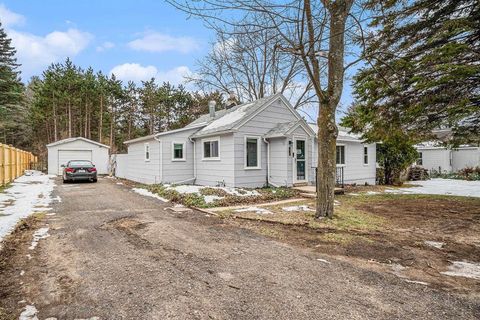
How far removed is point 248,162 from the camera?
13156 millimetres

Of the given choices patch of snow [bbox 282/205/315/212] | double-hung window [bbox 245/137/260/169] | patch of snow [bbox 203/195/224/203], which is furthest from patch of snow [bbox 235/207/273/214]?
double-hung window [bbox 245/137/260/169]

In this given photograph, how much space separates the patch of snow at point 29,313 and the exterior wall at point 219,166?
982 cm

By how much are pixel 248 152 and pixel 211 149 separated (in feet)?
6.77

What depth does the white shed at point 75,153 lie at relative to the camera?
24.2m

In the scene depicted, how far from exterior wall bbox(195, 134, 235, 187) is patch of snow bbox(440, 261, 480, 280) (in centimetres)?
899

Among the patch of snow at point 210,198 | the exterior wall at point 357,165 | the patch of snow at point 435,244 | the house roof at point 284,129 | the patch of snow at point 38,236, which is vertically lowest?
the patch of snow at point 435,244

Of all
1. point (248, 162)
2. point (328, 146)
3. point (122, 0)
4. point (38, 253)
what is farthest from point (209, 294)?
point (248, 162)

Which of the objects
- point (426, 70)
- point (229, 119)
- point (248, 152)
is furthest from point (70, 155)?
point (426, 70)

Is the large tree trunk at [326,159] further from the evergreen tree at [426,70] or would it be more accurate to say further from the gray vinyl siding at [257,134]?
the gray vinyl siding at [257,134]

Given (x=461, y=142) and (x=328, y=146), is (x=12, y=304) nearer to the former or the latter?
(x=328, y=146)

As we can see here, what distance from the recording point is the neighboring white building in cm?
2523

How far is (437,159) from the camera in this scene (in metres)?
26.1

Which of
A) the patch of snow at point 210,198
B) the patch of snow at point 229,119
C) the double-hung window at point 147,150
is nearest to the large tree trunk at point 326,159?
the patch of snow at point 210,198

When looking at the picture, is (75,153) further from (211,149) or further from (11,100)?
(211,149)
